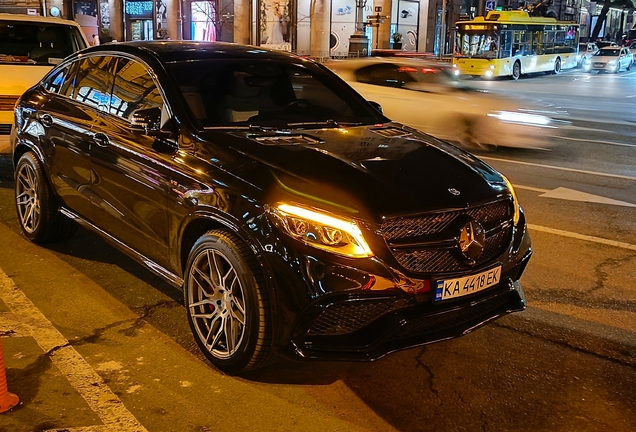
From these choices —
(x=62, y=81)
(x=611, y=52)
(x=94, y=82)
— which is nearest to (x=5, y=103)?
(x=62, y=81)

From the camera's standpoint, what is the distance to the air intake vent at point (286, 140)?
163 inches

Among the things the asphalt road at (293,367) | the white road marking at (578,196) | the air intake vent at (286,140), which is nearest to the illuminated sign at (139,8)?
the white road marking at (578,196)

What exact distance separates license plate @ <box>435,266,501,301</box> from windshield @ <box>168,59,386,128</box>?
1.61m

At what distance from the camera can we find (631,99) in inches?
894

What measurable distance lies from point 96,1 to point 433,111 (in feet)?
123

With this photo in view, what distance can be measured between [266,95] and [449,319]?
218cm

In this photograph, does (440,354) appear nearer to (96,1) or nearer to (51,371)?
(51,371)

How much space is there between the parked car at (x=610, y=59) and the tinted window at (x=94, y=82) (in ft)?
128

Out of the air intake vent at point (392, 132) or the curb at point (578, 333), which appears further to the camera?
the air intake vent at point (392, 132)

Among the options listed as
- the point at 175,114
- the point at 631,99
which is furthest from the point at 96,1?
the point at 175,114

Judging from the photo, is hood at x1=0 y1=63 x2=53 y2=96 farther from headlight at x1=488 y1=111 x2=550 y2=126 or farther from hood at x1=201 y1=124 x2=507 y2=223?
headlight at x1=488 y1=111 x2=550 y2=126

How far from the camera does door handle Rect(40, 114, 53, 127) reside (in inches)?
223

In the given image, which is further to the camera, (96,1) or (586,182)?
(96,1)

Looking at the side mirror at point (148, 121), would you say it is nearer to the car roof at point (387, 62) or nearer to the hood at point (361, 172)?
the hood at point (361, 172)
